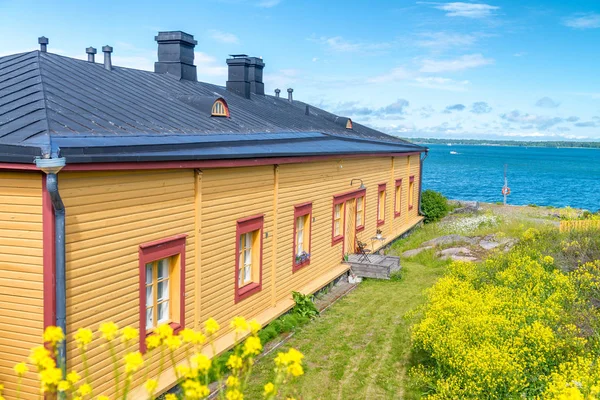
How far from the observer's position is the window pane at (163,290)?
965 centimetres

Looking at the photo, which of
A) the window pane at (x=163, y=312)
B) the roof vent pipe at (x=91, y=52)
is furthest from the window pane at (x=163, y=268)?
the roof vent pipe at (x=91, y=52)

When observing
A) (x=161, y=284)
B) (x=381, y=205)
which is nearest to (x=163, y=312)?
(x=161, y=284)

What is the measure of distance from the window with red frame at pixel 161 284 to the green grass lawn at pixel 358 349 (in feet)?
6.56

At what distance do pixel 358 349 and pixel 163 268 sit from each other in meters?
4.86

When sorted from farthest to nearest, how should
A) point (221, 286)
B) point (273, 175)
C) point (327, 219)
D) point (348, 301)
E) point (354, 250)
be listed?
point (354, 250) < point (327, 219) < point (348, 301) < point (273, 175) < point (221, 286)

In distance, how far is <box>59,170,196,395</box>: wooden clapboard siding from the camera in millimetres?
7547

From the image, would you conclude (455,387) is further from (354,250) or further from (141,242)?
(354,250)

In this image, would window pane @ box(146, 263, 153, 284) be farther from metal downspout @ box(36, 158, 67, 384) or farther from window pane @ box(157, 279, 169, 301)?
metal downspout @ box(36, 158, 67, 384)

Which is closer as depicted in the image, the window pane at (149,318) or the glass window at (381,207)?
the window pane at (149,318)

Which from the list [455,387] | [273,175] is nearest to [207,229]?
[273,175]

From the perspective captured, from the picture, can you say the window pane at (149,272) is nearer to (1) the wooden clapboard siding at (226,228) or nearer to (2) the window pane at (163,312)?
(2) the window pane at (163,312)

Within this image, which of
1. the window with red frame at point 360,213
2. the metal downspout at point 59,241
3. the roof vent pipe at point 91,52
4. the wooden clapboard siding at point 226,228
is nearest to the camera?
the metal downspout at point 59,241

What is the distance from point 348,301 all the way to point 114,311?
8.68 metres

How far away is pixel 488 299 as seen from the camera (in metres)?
10.5
